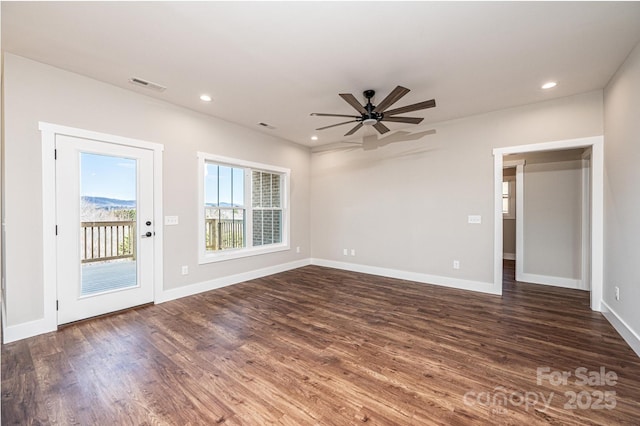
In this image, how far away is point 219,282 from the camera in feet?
15.1

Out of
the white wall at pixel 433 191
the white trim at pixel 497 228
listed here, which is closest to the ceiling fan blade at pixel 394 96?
the white wall at pixel 433 191

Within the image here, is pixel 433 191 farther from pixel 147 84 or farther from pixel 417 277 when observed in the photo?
pixel 147 84

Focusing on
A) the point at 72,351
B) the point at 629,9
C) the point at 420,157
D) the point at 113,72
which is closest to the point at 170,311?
the point at 72,351

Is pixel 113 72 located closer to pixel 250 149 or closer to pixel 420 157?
pixel 250 149

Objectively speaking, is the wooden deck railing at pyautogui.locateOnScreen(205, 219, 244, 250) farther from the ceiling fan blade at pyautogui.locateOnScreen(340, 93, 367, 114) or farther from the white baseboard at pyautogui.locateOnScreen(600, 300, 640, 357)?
the white baseboard at pyautogui.locateOnScreen(600, 300, 640, 357)

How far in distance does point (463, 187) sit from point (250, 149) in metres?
3.79

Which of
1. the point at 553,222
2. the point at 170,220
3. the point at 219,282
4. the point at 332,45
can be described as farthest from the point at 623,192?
the point at 170,220

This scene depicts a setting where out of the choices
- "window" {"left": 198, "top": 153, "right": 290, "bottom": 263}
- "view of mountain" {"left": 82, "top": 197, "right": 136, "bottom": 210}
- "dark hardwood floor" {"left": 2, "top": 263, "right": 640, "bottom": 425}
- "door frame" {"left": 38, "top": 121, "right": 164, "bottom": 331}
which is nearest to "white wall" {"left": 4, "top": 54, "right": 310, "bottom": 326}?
"door frame" {"left": 38, "top": 121, "right": 164, "bottom": 331}

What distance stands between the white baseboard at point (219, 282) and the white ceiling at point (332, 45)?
2774 mm

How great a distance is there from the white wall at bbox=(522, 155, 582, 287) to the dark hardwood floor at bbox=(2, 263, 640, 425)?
1.05 m

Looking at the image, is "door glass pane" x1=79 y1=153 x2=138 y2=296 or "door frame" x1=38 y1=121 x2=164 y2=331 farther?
"door glass pane" x1=79 y1=153 x2=138 y2=296

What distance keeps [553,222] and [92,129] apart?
6.98 metres

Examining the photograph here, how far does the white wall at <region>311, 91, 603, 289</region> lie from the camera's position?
3.95m

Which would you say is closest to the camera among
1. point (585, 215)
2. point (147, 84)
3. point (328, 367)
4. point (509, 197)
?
point (328, 367)
